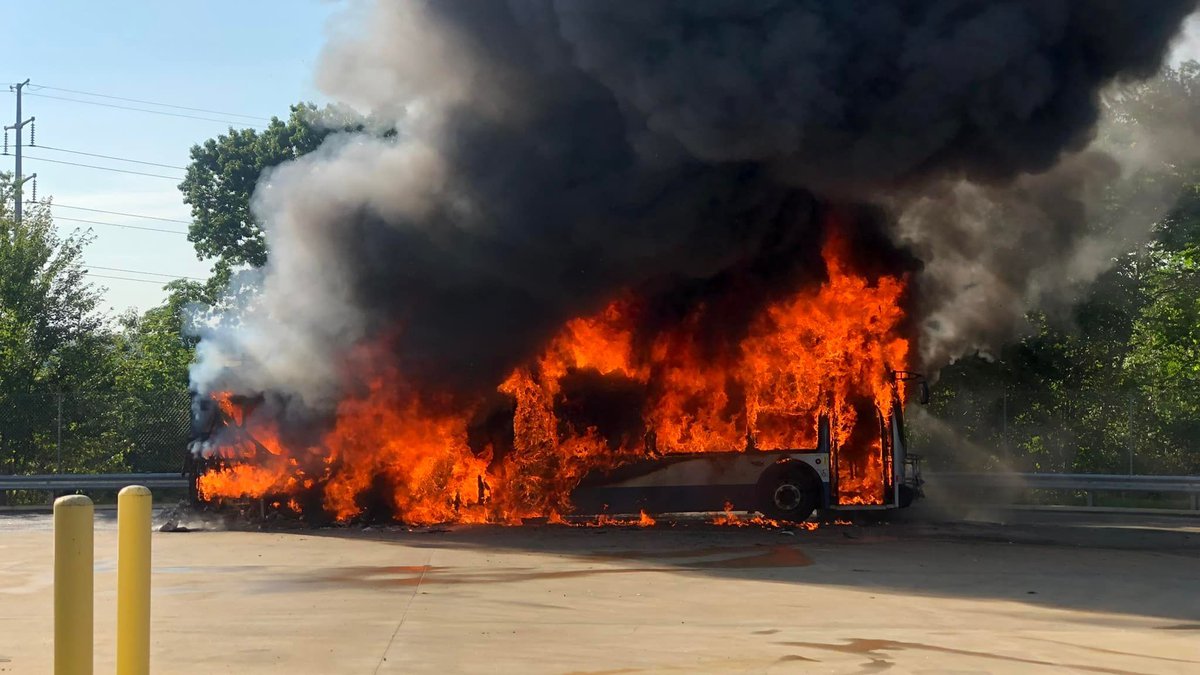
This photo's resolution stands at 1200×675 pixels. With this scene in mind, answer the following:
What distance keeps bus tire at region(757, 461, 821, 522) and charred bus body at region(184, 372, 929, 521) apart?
13 mm

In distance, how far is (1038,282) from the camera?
23.2 meters

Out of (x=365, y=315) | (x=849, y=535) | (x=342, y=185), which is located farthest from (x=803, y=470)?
(x=342, y=185)

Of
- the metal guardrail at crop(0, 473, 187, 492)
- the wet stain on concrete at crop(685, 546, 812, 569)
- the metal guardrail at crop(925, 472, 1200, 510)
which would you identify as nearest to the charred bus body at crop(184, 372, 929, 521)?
the wet stain on concrete at crop(685, 546, 812, 569)

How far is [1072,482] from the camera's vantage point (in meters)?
21.7

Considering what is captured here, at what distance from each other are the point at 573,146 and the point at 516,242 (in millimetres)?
1701

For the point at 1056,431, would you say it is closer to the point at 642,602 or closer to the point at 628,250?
the point at 628,250

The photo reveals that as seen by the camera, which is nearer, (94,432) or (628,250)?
(628,250)

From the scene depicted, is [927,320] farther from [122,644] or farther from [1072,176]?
[122,644]

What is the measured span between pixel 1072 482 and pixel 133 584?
64.6ft

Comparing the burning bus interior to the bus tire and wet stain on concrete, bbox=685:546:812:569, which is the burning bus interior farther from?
wet stain on concrete, bbox=685:546:812:569

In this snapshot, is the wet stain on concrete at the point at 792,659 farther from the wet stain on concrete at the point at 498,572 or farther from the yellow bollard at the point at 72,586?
the yellow bollard at the point at 72,586

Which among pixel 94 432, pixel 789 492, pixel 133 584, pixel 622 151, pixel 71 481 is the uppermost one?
pixel 622 151

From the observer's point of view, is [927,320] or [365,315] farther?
[927,320]

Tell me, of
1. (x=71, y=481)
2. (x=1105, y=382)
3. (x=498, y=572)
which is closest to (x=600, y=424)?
(x=498, y=572)
